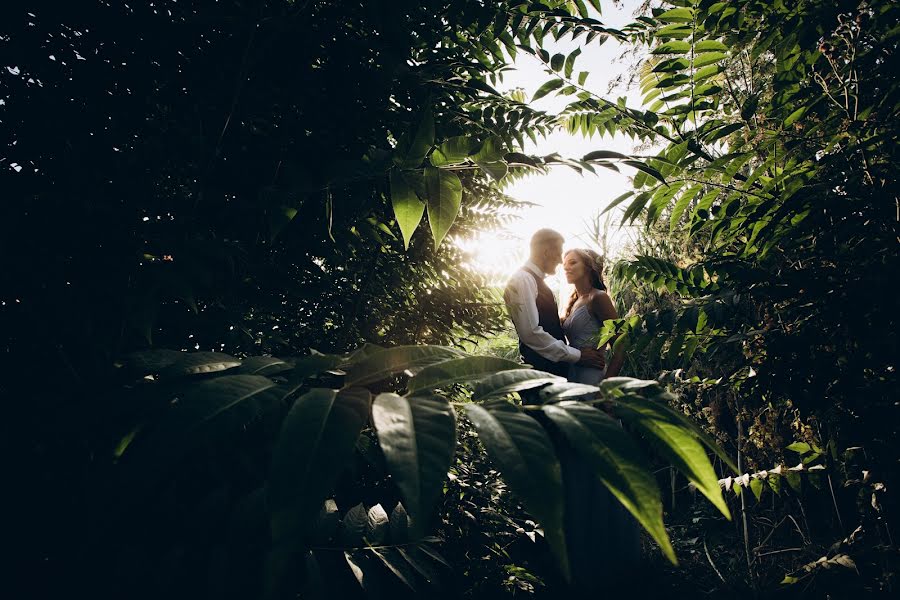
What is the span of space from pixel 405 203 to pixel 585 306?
2.75 meters

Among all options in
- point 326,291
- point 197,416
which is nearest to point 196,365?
point 197,416

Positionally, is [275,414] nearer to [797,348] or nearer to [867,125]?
[797,348]

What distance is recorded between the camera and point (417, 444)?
1.10 ft

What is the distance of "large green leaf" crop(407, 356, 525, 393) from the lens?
0.44 m

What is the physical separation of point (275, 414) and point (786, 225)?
4.42 ft

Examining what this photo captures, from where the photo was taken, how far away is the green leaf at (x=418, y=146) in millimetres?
631

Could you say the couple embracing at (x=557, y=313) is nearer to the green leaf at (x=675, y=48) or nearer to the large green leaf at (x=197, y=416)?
the green leaf at (x=675, y=48)

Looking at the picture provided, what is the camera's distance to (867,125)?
40.3 inches

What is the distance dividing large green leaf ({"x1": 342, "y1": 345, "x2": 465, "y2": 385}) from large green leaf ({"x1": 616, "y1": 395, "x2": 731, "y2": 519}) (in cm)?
19

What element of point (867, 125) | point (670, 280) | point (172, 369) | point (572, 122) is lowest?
point (670, 280)

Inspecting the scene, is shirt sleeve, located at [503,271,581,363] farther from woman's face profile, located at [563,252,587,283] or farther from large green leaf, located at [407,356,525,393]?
large green leaf, located at [407,356,525,393]

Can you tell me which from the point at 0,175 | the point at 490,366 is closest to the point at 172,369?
the point at 490,366

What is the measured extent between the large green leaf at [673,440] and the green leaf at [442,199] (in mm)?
348

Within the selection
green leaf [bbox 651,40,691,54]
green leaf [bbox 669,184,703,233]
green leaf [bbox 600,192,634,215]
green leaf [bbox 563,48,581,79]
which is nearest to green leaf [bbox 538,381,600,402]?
green leaf [bbox 600,192,634,215]
